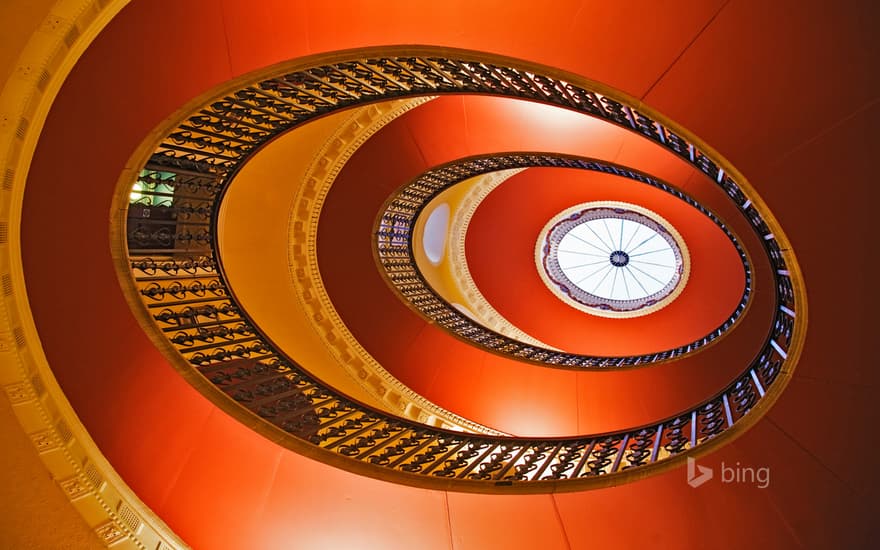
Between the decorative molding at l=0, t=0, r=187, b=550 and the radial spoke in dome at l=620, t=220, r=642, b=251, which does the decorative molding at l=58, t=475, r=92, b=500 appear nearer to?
the decorative molding at l=0, t=0, r=187, b=550

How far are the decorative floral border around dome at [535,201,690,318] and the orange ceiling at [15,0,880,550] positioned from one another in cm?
753

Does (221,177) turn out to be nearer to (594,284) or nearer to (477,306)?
(477,306)

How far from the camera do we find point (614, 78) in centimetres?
376

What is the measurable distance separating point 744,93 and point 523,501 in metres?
3.28

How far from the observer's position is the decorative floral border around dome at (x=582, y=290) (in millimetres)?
11070

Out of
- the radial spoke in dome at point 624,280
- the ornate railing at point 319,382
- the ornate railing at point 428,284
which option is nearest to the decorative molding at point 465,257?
the ornate railing at point 428,284

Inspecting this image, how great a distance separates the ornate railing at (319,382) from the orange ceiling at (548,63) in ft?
0.51

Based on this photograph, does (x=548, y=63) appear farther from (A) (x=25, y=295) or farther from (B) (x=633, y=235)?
(B) (x=633, y=235)

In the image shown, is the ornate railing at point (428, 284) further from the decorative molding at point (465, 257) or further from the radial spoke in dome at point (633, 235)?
the radial spoke in dome at point (633, 235)

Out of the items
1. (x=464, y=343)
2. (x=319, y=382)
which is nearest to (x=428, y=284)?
(x=464, y=343)

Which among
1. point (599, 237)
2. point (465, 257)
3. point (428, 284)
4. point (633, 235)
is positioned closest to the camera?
point (428, 284)

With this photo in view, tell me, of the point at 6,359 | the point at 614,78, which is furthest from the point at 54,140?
the point at 614,78

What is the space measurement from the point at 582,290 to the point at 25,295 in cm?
1072

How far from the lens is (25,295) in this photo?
3.26m
